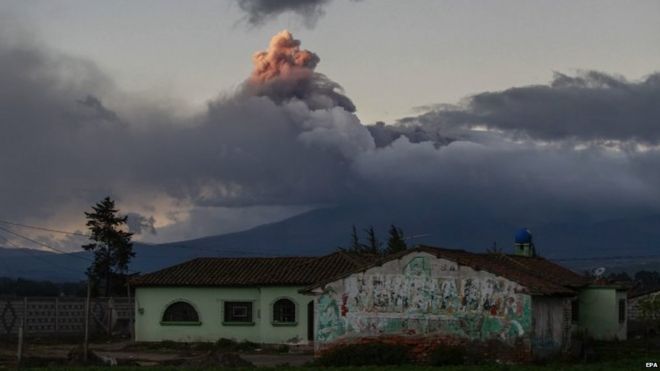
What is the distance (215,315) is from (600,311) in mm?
17703

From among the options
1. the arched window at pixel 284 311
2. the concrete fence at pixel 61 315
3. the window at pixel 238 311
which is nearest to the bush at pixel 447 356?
the arched window at pixel 284 311

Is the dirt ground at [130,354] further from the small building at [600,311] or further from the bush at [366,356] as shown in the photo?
the small building at [600,311]

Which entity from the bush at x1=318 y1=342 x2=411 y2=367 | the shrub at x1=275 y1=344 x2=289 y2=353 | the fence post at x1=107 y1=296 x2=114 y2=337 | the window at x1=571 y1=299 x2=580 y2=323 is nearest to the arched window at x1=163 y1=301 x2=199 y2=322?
the shrub at x1=275 y1=344 x2=289 y2=353

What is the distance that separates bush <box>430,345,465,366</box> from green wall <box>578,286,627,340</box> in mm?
15350

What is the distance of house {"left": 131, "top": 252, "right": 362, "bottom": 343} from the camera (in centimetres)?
4906

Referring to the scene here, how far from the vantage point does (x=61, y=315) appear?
55.1 m

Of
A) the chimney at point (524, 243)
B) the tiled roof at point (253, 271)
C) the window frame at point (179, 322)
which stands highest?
the chimney at point (524, 243)

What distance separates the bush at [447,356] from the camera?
123 feet

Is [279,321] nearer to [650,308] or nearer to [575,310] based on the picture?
[575,310]

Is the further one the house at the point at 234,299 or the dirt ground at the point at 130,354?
the house at the point at 234,299

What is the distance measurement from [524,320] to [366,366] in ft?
19.3

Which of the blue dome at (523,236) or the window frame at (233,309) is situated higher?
the blue dome at (523,236)

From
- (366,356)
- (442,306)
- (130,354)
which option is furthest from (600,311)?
(130,354)

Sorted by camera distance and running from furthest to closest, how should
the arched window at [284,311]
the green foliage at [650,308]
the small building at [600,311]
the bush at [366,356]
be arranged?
the green foliage at [650,308], the small building at [600,311], the arched window at [284,311], the bush at [366,356]
